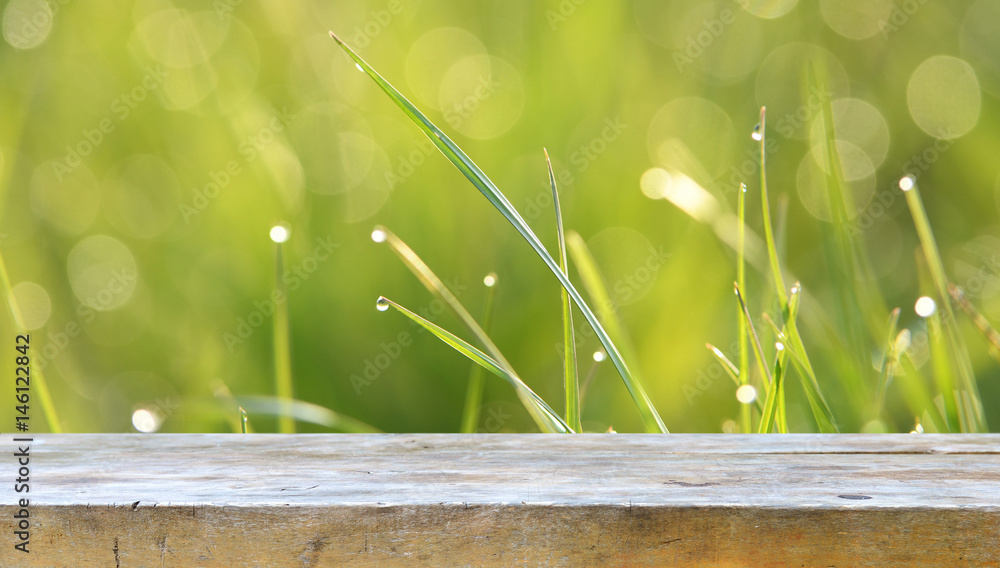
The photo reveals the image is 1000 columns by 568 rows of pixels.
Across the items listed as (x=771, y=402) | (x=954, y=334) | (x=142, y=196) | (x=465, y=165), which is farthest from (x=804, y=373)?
(x=142, y=196)

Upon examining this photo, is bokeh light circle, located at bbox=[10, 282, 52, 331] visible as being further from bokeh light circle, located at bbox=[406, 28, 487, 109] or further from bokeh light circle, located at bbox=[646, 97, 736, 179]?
bokeh light circle, located at bbox=[646, 97, 736, 179]

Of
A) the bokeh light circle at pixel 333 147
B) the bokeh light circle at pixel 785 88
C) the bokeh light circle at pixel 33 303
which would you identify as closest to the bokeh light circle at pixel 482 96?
the bokeh light circle at pixel 333 147

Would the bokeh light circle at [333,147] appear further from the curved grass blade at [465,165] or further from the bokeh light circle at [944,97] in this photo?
the bokeh light circle at [944,97]

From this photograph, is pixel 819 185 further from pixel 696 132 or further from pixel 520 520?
pixel 520 520

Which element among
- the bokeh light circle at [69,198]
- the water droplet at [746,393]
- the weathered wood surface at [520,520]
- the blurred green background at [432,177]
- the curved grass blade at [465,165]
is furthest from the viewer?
the bokeh light circle at [69,198]

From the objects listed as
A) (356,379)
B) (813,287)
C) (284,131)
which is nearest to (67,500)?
(356,379)

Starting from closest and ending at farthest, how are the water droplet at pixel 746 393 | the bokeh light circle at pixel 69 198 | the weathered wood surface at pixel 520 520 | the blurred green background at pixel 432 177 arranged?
the weathered wood surface at pixel 520 520 → the water droplet at pixel 746 393 → the blurred green background at pixel 432 177 → the bokeh light circle at pixel 69 198

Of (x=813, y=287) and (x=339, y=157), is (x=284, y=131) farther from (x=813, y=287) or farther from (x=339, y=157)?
(x=813, y=287)
